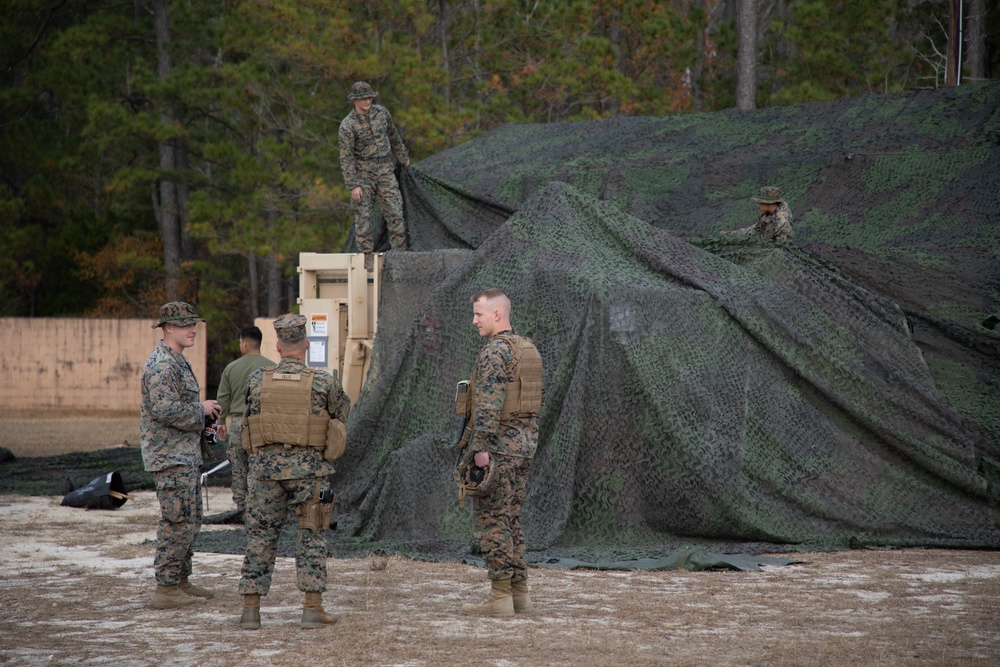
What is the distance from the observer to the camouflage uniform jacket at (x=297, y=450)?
20.2 feet

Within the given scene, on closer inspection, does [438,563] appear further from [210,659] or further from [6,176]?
[6,176]

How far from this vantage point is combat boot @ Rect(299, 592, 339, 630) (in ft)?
20.2

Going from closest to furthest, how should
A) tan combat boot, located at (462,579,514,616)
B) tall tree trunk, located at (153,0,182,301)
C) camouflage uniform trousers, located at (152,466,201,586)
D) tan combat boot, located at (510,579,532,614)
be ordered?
tan combat boot, located at (462,579,514,616)
tan combat boot, located at (510,579,532,614)
camouflage uniform trousers, located at (152,466,201,586)
tall tree trunk, located at (153,0,182,301)

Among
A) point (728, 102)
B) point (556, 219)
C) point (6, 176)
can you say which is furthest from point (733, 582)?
point (6, 176)

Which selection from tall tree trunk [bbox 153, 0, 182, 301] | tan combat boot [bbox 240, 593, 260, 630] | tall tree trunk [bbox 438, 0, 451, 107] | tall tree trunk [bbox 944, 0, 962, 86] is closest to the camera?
tan combat boot [bbox 240, 593, 260, 630]

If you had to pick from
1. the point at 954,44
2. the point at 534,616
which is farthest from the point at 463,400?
the point at 954,44

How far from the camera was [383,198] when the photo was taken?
12.3m

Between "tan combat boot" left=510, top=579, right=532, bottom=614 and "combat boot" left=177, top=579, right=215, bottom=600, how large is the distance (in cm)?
173

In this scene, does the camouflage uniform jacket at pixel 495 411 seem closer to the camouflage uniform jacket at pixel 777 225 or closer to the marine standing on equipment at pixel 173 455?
the marine standing on equipment at pixel 173 455

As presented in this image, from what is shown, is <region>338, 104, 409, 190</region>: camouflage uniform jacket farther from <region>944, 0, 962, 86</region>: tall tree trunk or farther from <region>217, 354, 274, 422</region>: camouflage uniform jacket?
<region>944, 0, 962, 86</region>: tall tree trunk

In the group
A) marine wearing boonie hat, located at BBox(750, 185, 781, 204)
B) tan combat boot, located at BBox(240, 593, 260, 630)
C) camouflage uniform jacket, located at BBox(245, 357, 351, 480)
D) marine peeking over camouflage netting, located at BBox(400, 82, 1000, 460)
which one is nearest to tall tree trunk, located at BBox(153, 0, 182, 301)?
marine peeking over camouflage netting, located at BBox(400, 82, 1000, 460)

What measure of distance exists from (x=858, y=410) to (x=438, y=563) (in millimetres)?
3425

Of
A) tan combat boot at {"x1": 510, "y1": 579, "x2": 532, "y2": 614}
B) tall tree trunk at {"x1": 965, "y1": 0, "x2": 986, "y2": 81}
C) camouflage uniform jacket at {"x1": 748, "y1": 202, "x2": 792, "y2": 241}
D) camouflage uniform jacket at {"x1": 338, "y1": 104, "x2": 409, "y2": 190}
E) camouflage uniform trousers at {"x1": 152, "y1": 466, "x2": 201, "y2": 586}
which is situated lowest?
tan combat boot at {"x1": 510, "y1": 579, "x2": 532, "y2": 614}

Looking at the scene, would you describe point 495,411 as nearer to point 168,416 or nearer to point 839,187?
point 168,416
